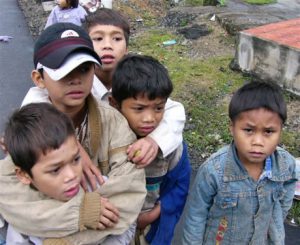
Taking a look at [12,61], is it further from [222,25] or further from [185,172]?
[185,172]

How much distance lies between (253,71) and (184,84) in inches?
34.0

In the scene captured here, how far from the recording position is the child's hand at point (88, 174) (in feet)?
5.76

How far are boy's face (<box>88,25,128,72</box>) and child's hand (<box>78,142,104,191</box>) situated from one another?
0.78 m

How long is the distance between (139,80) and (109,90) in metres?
0.36

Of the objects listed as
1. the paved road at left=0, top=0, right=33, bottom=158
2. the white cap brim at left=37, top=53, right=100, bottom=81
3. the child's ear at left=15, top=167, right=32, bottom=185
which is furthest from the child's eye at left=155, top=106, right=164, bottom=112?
the paved road at left=0, top=0, right=33, bottom=158

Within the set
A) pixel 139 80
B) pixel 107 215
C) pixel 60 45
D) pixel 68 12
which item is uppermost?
A: pixel 60 45

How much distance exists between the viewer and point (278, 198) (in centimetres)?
226

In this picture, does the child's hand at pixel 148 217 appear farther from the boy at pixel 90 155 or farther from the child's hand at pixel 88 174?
the child's hand at pixel 88 174

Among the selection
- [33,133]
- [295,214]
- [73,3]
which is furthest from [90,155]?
[73,3]

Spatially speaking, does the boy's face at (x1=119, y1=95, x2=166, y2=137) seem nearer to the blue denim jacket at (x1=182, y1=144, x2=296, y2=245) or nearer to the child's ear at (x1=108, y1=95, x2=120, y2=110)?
the child's ear at (x1=108, y1=95, x2=120, y2=110)

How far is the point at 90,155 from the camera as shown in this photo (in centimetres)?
185

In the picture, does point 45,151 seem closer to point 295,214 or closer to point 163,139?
point 163,139

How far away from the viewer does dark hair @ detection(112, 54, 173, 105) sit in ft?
6.55

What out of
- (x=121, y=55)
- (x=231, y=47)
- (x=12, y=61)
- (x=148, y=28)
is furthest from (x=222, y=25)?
(x=121, y=55)
